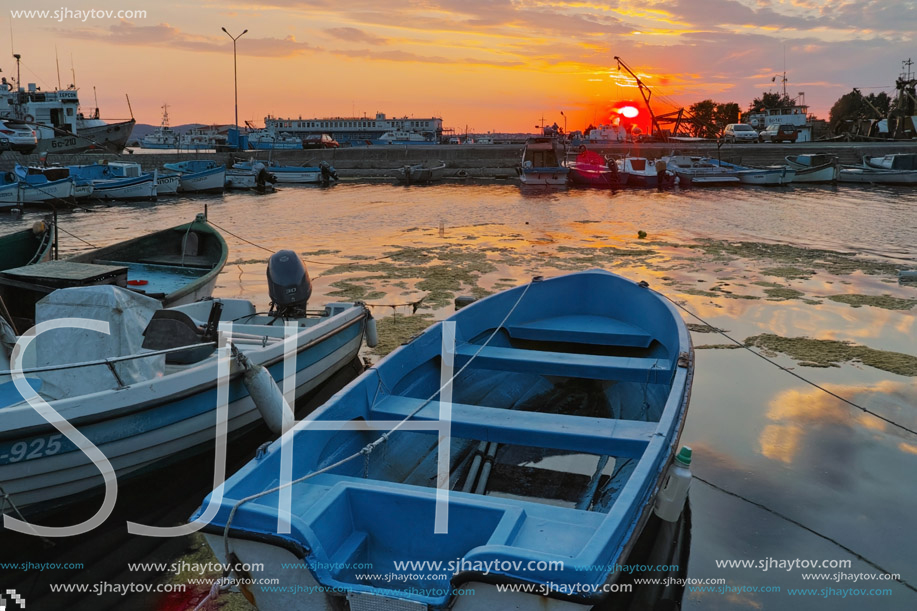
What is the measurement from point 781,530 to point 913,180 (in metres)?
43.3

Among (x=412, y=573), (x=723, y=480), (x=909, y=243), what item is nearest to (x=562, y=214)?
(x=909, y=243)

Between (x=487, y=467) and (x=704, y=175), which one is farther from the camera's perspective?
(x=704, y=175)

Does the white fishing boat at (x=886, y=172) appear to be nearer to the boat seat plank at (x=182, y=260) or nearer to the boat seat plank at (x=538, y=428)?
the boat seat plank at (x=182, y=260)

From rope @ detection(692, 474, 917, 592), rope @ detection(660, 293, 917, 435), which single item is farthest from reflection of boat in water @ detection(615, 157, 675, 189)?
rope @ detection(692, 474, 917, 592)

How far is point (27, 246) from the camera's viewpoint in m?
10.2

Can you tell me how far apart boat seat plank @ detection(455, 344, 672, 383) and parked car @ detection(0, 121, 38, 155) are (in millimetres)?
46832

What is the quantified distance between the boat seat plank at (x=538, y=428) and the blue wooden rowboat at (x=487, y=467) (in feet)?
0.05

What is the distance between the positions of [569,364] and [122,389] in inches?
165

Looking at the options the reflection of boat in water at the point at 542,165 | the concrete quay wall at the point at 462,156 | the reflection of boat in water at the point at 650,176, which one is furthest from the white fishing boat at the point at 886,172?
the reflection of boat in water at the point at 542,165

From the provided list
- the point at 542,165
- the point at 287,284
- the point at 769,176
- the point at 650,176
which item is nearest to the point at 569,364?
the point at 287,284

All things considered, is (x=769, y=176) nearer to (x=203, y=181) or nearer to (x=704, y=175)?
(x=704, y=175)

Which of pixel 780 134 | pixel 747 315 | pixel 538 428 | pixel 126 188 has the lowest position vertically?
pixel 747 315

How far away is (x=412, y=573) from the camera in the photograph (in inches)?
151

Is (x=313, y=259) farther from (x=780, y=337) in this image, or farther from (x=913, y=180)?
(x=913, y=180)
